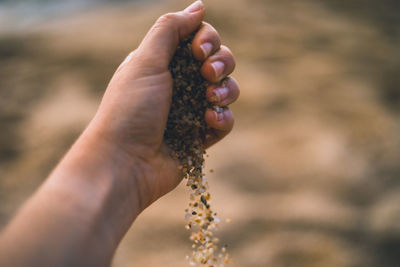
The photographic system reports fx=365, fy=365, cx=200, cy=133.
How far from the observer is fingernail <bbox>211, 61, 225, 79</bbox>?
4.61 feet

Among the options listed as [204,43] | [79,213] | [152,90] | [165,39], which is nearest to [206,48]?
[204,43]

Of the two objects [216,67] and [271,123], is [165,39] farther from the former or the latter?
[271,123]

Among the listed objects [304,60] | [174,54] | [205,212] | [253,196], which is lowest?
[253,196]

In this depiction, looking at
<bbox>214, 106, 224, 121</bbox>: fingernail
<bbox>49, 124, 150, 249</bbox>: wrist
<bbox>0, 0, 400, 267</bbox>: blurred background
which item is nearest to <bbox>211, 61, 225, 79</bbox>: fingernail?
<bbox>214, 106, 224, 121</bbox>: fingernail

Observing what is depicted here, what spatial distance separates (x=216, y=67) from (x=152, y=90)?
0.26 meters

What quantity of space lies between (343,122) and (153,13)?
3461 millimetres

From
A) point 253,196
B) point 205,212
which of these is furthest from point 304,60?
point 205,212

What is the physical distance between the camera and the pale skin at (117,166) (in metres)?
1.00

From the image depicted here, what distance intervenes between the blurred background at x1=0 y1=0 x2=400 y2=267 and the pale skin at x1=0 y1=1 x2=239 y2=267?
1264 mm

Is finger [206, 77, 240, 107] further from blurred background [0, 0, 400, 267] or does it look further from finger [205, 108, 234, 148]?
blurred background [0, 0, 400, 267]

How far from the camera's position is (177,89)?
1.47 meters

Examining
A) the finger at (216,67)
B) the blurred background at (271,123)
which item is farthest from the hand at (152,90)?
→ the blurred background at (271,123)

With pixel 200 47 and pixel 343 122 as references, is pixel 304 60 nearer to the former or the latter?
pixel 343 122

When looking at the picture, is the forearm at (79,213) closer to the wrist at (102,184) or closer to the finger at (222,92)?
the wrist at (102,184)
